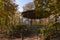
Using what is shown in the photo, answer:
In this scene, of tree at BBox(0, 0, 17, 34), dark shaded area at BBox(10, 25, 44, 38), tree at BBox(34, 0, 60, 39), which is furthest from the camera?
dark shaded area at BBox(10, 25, 44, 38)

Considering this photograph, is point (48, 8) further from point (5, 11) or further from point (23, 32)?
point (23, 32)

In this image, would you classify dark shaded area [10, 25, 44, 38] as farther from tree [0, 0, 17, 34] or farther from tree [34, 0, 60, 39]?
tree [34, 0, 60, 39]

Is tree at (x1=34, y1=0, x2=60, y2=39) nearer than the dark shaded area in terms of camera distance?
Yes

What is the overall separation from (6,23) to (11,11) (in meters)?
1.15

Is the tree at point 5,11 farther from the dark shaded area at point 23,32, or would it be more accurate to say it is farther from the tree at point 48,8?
the tree at point 48,8

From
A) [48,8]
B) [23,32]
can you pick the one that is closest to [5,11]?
[23,32]

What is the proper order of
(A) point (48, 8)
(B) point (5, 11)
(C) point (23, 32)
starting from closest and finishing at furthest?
(A) point (48, 8) → (B) point (5, 11) → (C) point (23, 32)

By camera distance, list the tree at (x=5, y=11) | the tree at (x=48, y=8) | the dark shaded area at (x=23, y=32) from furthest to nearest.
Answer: the dark shaded area at (x=23, y=32) → the tree at (x=5, y=11) → the tree at (x=48, y=8)

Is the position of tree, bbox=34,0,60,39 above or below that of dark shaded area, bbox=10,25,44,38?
above

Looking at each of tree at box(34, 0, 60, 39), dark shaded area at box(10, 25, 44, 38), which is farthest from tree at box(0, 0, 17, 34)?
tree at box(34, 0, 60, 39)

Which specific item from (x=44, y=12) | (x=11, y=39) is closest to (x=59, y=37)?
(x=44, y=12)

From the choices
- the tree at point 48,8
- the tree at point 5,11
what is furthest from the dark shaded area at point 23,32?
the tree at point 48,8

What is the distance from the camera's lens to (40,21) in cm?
2333

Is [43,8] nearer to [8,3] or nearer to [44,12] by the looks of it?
[44,12]
